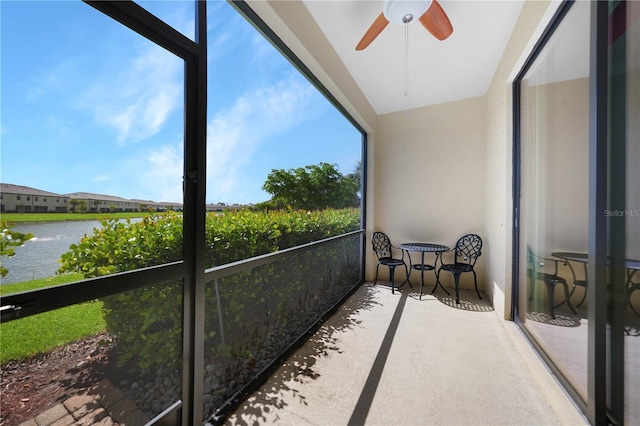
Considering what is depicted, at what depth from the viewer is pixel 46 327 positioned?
0.88 m

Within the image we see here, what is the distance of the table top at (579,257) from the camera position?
118 centimetres

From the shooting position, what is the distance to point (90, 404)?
99 centimetres

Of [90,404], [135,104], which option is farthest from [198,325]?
[135,104]

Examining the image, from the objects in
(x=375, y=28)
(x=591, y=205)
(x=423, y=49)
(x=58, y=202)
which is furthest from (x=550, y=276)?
(x=58, y=202)

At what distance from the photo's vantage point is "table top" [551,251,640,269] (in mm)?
1184

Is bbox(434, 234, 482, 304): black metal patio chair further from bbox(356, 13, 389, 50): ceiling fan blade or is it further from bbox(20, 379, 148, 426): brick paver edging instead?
bbox(20, 379, 148, 426): brick paver edging

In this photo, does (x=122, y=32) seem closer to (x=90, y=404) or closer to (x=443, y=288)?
(x=90, y=404)

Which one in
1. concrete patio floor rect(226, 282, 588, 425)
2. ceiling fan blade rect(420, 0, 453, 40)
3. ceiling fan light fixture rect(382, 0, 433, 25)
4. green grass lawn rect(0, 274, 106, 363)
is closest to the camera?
green grass lawn rect(0, 274, 106, 363)

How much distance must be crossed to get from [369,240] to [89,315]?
3.91 m

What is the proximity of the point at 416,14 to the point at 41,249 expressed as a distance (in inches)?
92.2

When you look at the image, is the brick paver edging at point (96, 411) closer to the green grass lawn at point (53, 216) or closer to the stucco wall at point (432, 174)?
the green grass lawn at point (53, 216)

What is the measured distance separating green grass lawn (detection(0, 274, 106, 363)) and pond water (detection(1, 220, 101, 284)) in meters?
0.03

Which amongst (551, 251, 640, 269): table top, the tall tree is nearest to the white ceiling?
the tall tree

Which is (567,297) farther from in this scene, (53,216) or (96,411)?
(53,216)
